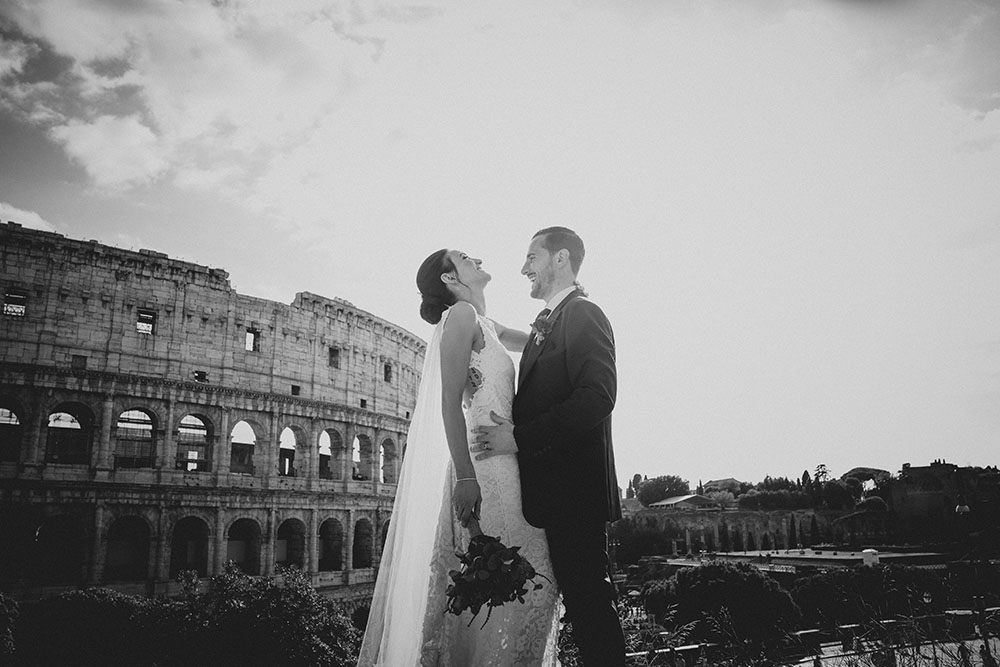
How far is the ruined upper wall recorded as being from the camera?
2211 cm

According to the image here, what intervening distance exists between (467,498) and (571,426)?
1.98ft

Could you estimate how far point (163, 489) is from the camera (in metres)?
22.7

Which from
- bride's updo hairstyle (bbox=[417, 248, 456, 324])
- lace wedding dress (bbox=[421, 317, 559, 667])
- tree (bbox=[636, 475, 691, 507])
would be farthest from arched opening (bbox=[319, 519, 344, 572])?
tree (bbox=[636, 475, 691, 507])

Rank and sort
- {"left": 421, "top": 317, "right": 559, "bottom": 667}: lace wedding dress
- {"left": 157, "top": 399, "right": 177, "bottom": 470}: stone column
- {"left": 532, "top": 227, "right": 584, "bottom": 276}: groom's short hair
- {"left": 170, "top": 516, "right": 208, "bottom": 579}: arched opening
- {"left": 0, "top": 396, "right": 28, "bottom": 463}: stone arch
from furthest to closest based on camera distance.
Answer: {"left": 170, "top": 516, "right": 208, "bottom": 579}: arched opening, {"left": 0, "top": 396, "right": 28, "bottom": 463}: stone arch, {"left": 157, "top": 399, "right": 177, "bottom": 470}: stone column, {"left": 532, "top": 227, "right": 584, "bottom": 276}: groom's short hair, {"left": 421, "top": 317, "right": 559, "bottom": 667}: lace wedding dress

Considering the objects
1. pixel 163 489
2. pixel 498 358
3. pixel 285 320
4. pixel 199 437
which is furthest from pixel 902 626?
pixel 199 437

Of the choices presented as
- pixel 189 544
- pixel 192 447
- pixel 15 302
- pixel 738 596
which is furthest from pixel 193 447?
pixel 738 596

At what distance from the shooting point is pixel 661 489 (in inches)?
3418

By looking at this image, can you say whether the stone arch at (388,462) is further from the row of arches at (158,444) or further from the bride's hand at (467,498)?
the bride's hand at (467,498)

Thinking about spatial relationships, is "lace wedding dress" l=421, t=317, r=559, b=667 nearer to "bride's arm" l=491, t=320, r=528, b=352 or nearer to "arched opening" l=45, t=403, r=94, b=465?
"bride's arm" l=491, t=320, r=528, b=352

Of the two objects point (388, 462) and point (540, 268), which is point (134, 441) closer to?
point (388, 462)

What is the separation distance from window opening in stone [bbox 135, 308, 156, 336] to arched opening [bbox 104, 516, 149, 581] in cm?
706

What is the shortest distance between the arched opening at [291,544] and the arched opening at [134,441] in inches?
240

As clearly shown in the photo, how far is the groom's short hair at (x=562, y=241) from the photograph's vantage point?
3.21 meters

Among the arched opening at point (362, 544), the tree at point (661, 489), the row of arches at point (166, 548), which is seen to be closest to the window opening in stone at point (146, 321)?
the row of arches at point (166, 548)
